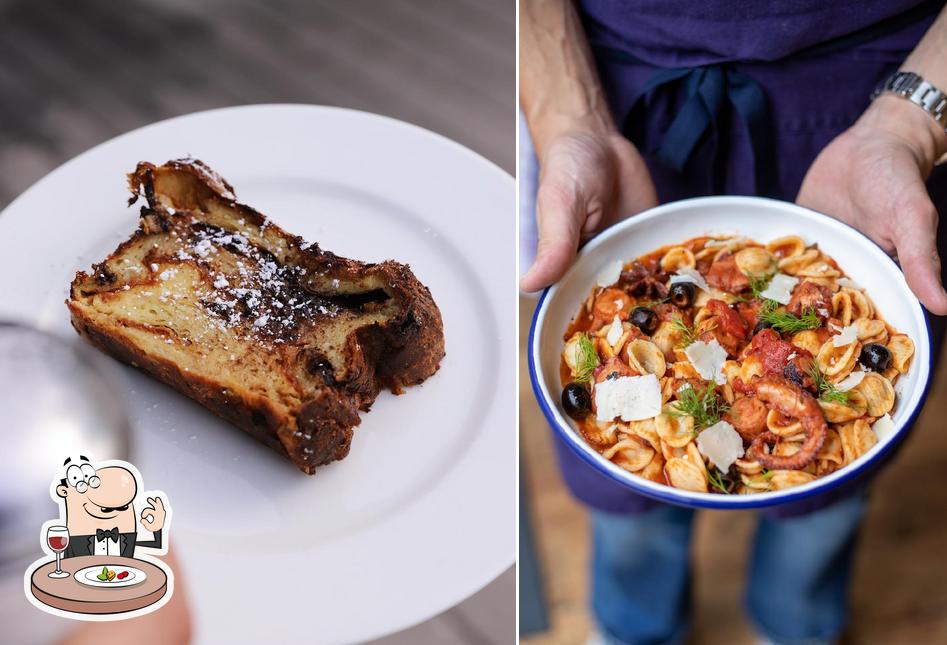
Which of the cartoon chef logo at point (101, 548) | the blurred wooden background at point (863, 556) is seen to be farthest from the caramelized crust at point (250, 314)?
the blurred wooden background at point (863, 556)

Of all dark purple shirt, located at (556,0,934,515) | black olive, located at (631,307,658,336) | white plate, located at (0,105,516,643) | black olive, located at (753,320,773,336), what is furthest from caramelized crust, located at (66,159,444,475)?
dark purple shirt, located at (556,0,934,515)

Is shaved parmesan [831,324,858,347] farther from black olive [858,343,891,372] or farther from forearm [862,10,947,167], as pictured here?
forearm [862,10,947,167]

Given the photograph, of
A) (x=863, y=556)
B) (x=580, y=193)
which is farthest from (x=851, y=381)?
(x=863, y=556)

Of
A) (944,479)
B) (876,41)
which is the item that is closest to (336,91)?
(876,41)

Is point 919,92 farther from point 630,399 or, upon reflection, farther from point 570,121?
point 630,399

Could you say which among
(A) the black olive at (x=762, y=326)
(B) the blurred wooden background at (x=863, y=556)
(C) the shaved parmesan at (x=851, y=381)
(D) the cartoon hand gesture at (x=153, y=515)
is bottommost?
(B) the blurred wooden background at (x=863, y=556)

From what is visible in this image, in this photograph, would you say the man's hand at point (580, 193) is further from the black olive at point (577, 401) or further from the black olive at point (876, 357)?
the black olive at point (876, 357)

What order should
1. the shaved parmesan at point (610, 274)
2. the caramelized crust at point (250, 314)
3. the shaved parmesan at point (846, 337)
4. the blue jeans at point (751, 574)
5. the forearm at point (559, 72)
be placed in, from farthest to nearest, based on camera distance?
the blue jeans at point (751, 574) → the forearm at point (559, 72) → the shaved parmesan at point (610, 274) → the shaved parmesan at point (846, 337) → the caramelized crust at point (250, 314)
